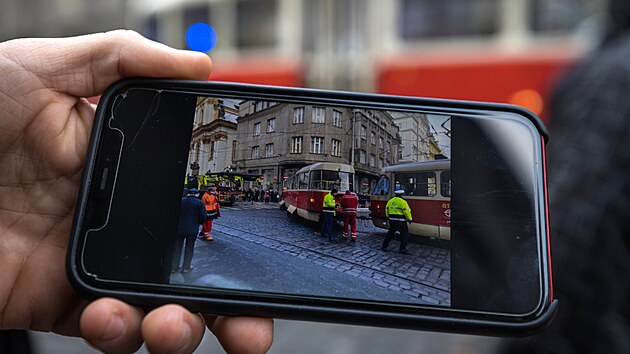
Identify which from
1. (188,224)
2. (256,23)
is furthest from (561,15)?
(188,224)

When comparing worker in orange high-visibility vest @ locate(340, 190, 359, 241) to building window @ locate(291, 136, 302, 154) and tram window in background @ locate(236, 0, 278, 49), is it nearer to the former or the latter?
building window @ locate(291, 136, 302, 154)

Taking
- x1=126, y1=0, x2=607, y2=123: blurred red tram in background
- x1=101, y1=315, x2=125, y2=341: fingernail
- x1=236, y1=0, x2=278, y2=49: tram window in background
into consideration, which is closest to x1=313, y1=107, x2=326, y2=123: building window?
x1=101, y1=315, x2=125, y2=341: fingernail

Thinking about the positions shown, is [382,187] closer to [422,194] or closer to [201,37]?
[422,194]

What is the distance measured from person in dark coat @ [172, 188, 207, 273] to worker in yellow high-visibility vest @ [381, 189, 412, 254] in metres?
0.43

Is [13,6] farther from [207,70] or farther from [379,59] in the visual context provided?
[207,70]

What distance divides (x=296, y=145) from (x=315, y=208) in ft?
0.53

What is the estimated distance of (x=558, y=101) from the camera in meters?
1.13

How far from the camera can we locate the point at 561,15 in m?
4.05

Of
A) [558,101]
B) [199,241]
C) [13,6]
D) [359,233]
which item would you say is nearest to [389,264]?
[359,233]

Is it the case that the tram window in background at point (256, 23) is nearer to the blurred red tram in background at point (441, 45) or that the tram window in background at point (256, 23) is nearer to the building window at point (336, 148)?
the blurred red tram in background at point (441, 45)

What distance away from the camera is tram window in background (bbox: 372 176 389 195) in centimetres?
113

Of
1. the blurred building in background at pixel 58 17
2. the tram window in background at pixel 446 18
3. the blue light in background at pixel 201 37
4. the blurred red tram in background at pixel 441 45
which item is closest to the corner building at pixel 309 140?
the blurred red tram in background at pixel 441 45

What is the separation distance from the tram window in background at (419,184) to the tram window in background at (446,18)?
10.9 feet

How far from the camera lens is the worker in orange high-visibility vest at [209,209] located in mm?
1140
